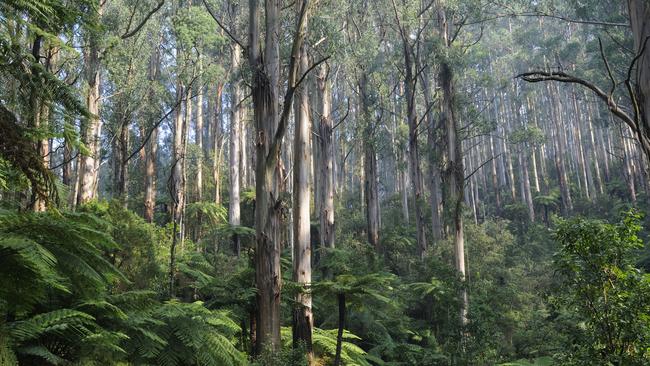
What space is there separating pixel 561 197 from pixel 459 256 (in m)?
22.9

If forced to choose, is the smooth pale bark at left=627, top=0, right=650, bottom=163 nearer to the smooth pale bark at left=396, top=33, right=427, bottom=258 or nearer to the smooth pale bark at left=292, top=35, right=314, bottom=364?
the smooth pale bark at left=292, top=35, right=314, bottom=364

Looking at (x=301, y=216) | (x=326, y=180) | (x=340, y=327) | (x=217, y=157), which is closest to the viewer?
(x=340, y=327)

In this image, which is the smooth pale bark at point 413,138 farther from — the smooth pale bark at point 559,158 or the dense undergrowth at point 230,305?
the smooth pale bark at point 559,158

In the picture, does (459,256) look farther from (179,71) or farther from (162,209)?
(162,209)

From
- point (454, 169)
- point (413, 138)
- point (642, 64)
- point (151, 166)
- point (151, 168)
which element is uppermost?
point (413, 138)

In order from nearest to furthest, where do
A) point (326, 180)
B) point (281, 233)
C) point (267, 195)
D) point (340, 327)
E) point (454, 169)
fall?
point (267, 195), point (340, 327), point (281, 233), point (326, 180), point (454, 169)

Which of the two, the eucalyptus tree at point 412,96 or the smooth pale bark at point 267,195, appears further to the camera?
the eucalyptus tree at point 412,96

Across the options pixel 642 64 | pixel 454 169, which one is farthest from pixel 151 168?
pixel 642 64

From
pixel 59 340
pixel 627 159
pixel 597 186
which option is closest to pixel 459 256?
pixel 59 340

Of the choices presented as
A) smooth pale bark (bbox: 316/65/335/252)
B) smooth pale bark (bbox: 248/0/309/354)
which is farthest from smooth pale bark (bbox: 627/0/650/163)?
smooth pale bark (bbox: 316/65/335/252)

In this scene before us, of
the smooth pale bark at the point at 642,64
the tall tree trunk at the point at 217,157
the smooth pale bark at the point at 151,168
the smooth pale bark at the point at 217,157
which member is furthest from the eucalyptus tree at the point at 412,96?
the smooth pale bark at the point at 642,64

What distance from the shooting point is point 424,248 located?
62.5ft

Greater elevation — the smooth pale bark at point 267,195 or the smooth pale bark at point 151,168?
the smooth pale bark at point 151,168

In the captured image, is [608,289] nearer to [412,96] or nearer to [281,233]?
[281,233]
